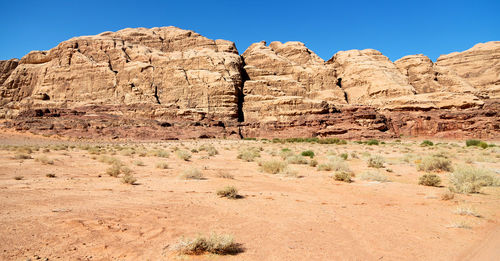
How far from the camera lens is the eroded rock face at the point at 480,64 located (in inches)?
2842

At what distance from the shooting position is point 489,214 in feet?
17.3

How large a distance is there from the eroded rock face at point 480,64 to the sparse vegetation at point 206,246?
83.6 metres

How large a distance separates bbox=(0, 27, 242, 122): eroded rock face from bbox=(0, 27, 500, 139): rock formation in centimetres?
23

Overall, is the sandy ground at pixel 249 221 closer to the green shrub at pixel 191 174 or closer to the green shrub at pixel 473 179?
the green shrub at pixel 473 179

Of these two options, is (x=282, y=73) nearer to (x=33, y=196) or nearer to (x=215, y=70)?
(x=215, y=70)

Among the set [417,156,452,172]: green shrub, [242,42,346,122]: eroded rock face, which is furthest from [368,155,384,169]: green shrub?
[242,42,346,122]: eroded rock face

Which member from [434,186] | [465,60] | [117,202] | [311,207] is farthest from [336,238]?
[465,60]

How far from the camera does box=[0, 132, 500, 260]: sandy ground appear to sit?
3.49m

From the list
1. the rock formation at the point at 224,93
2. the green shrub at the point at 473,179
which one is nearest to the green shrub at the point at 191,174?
the green shrub at the point at 473,179

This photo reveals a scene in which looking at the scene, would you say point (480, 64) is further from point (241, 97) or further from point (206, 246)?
point (206, 246)

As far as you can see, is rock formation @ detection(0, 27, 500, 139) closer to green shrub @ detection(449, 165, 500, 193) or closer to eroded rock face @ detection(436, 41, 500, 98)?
eroded rock face @ detection(436, 41, 500, 98)

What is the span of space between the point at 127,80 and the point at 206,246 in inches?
2450

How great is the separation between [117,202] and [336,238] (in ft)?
13.8

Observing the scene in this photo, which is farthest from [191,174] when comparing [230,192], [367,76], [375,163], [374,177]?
[367,76]
